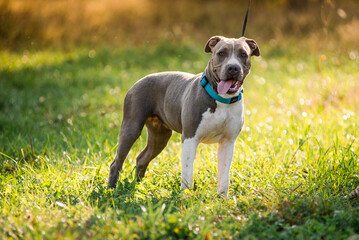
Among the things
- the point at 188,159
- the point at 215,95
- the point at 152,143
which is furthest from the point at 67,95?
the point at 215,95

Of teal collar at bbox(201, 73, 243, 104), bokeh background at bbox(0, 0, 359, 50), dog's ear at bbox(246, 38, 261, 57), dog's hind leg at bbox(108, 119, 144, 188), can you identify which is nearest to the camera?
teal collar at bbox(201, 73, 243, 104)

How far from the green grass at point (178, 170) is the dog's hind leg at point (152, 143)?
17 centimetres

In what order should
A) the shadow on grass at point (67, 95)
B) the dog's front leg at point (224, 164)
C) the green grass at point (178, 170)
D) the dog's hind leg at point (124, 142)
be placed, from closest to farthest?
the green grass at point (178, 170) → the dog's front leg at point (224, 164) → the dog's hind leg at point (124, 142) → the shadow on grass at point (67, 95)

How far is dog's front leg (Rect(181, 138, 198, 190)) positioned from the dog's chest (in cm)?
9

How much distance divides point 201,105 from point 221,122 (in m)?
0.25

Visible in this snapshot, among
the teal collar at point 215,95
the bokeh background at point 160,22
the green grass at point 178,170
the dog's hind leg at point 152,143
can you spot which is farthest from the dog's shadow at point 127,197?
the bokeh background at point 160,22

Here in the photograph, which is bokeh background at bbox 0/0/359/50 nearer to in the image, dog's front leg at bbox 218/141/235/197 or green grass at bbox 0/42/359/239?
green grass at bbox 0/42/359/239

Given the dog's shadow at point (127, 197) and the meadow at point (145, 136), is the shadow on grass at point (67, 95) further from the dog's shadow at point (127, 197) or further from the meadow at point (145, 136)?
the dog's shadow at point (127, 197)

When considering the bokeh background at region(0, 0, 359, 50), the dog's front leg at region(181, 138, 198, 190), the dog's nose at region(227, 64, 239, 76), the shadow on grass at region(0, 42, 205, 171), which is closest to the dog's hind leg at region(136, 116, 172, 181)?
the dog's front leg at region(181, 138, 198, 190)

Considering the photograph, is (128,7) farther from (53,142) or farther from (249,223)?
(249,223)

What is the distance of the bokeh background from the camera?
12070mm

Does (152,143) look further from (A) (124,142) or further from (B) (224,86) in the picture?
(B) (224,86)

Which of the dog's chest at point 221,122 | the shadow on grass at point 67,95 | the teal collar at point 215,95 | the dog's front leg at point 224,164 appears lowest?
the shadow on grass at point 67,95

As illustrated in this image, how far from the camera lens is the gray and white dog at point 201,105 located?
4102 mm
